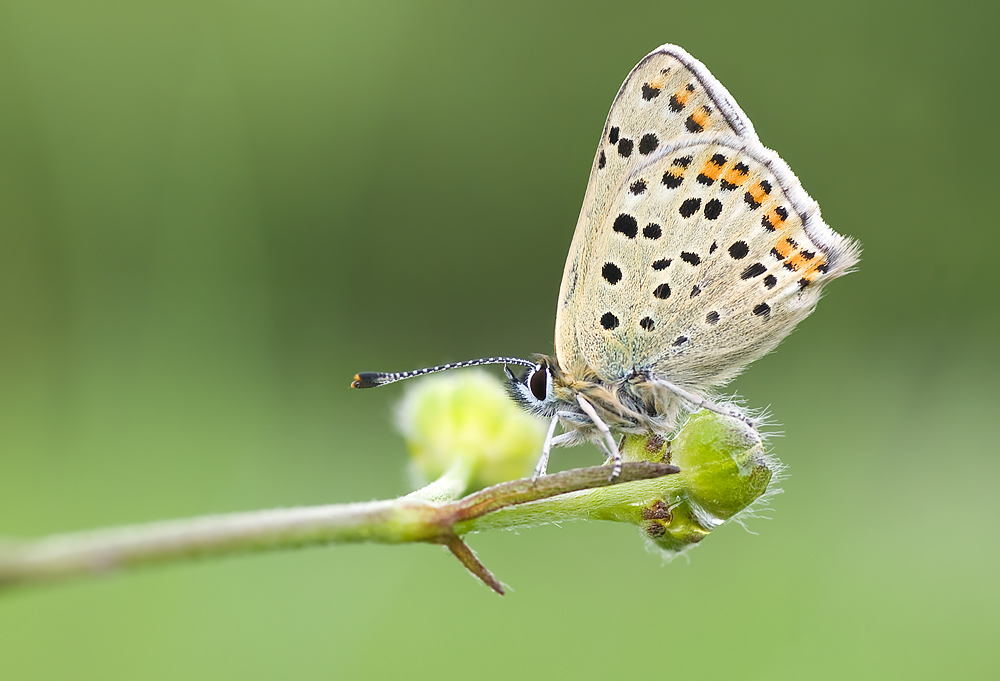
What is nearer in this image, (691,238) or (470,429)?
(470,429)

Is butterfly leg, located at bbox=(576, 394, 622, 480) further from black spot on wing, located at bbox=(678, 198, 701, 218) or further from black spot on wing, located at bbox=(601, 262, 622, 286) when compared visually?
black spot on wing, located at bbox=(678, 198, 701, 218)

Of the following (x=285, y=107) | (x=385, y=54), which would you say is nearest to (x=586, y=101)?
(x=385, y=54)

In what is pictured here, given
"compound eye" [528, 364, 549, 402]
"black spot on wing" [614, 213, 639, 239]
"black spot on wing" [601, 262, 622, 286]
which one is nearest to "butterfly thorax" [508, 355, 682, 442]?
"compound eye" [528, 364, 549, 402]

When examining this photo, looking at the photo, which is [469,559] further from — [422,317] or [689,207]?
[422,317]

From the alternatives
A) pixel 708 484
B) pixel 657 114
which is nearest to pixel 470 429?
pixel 708 484

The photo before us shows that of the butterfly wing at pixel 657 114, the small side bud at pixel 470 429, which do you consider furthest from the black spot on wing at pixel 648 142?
the small side bud at pixel 470 429

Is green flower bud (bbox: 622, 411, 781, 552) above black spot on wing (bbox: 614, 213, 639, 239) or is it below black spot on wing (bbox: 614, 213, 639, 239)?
below
